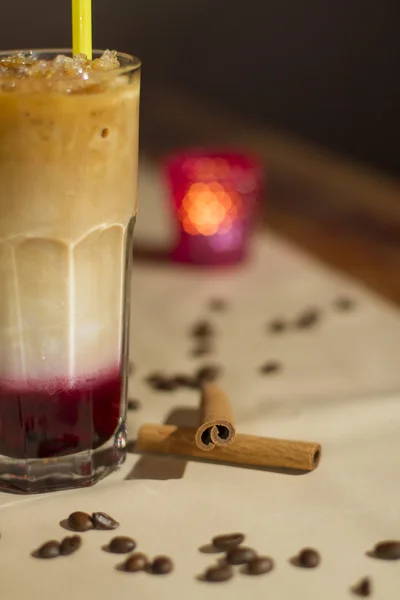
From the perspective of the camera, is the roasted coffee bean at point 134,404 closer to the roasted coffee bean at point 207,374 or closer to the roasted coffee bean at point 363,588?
the roasted coffee bean at point 207,374

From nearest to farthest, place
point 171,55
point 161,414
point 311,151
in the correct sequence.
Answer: point 161,414
point 311,151
point 171,55

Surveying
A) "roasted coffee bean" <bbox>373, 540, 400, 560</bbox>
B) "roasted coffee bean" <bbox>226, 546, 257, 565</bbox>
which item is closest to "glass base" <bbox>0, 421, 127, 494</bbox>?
"roasted coffee bean" <bbox>226, 546, 257, 565</bbox>

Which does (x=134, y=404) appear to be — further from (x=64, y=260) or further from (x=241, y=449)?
(x=64, y=260)

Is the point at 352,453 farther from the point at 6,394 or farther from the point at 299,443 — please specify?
the point at 6,394

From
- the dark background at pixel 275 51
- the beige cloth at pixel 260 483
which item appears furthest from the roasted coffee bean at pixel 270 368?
the dark background at pixel 275 51

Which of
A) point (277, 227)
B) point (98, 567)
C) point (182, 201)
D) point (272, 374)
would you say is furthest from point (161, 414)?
→ point (277, 227)

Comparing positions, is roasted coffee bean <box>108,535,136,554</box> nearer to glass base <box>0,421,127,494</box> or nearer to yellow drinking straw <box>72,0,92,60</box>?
glass base <box>0,421,127,494</box>
